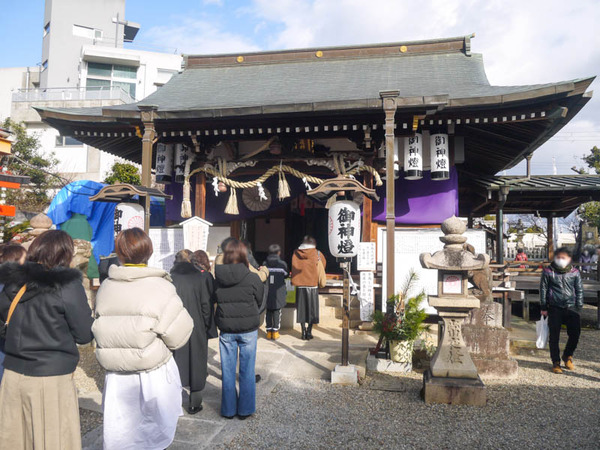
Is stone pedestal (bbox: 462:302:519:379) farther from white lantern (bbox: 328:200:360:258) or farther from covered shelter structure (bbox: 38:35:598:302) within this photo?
white lantern (bbox: 328:200:360:258)

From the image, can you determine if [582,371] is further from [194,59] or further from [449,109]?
[194,59]

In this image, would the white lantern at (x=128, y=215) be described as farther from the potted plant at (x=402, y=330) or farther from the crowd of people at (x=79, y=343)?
the crowd of people at (x=79, y=343)

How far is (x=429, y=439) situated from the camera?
3625 mm

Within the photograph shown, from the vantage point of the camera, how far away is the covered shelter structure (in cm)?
710

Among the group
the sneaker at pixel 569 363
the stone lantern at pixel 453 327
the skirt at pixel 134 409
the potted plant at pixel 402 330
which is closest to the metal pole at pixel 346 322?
the potted plant at pixel 402 330

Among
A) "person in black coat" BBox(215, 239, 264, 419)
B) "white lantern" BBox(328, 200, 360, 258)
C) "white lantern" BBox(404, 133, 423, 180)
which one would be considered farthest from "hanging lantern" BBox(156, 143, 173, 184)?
"person in black coat" BBox(215, 239, 264, 419)

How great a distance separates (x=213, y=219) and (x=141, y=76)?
2113 centimetres

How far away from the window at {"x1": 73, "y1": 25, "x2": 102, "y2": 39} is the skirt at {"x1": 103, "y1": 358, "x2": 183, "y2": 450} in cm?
3212

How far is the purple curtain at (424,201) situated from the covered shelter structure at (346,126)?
0.9 inches

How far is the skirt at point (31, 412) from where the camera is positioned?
2414 mm

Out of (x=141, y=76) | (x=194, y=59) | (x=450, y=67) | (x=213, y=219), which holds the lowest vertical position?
(x=213, y=219)

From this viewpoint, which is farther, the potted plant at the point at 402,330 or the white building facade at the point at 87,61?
the white building facade at the point at 87,61

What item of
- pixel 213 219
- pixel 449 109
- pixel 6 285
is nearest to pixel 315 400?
pixel 6 285

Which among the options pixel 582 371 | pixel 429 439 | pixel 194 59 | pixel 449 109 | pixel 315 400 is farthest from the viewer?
pixel 194 59
